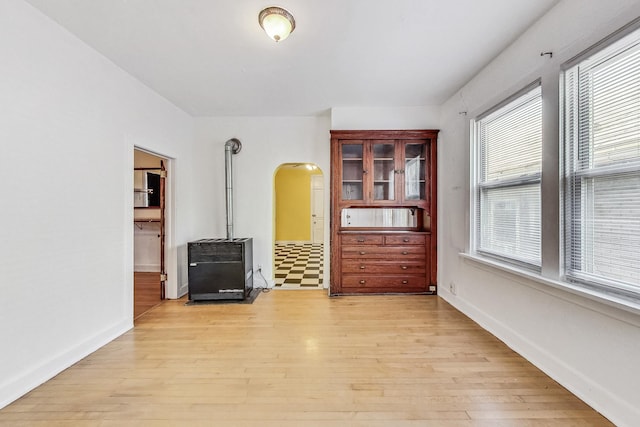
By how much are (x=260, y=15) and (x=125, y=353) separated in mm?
2874

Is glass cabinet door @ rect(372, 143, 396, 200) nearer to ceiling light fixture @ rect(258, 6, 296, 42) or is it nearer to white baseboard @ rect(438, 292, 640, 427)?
white baseboard @ rect(438, 292, 640, 427)

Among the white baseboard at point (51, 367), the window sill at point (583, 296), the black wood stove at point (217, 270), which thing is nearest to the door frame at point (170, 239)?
the black wood stove at point (217, 270)

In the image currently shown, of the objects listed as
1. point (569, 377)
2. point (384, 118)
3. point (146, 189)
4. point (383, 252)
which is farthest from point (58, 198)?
point (569, 377)

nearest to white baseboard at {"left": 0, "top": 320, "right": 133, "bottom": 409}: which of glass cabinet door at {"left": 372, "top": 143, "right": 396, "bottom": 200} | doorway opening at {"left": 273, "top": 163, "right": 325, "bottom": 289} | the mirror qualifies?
the mirror

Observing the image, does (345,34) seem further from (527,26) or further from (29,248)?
(29,248)

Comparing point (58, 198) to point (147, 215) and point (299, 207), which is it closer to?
point (147, 215)

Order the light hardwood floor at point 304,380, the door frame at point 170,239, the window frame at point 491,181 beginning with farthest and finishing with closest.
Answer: the door frame at point 170,239 → the window frame at point 491,181 → the light hardwood floor at point 304,380

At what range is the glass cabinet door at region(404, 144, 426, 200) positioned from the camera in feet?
11.9

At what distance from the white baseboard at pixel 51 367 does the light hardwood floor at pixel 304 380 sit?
5 centimetres

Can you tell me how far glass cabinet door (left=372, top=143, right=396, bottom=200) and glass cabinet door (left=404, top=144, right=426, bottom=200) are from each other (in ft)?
0.76

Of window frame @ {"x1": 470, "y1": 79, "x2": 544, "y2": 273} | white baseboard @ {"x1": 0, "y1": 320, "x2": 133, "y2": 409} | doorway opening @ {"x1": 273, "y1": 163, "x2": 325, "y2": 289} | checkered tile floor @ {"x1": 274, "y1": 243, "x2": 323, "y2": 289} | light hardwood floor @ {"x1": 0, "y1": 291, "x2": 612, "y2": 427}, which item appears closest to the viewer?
light hardwood floor @ {"x1": 0, "y1": 291, "x2": 612, "y2": 427}

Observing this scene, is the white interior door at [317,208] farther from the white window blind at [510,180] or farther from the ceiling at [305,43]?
the white window blind at [510,180]

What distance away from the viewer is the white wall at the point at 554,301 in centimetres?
144

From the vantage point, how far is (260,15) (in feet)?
5.95
